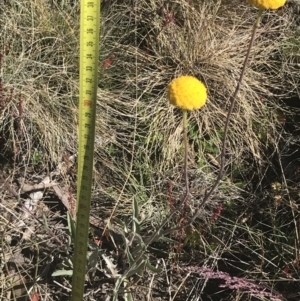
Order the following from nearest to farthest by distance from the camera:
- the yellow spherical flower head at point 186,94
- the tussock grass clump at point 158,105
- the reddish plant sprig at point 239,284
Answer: the yellow spherical flower head at point 186,94, the reddish plant sprig at point 239,284, the tussock grass clump at point 158,105

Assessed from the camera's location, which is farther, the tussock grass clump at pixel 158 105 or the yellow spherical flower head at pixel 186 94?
the tussock grass clump at pixel 158 105

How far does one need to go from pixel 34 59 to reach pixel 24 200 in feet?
2.23

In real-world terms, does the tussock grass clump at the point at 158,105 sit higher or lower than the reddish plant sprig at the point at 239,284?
higher

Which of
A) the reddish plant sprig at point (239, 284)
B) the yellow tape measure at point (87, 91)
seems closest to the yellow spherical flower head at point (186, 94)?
the yellow tape measure at point (87, 91)

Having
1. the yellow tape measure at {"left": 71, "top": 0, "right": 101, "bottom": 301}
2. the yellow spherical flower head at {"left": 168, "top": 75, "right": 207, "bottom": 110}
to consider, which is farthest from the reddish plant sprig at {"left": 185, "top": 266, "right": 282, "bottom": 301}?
the yellow spherical flower head at {"left": 168, "top": 75, "right": 207, "bottom": 110}

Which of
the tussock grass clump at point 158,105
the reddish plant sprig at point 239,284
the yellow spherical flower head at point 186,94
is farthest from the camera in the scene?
A: the tussock grass clump at point 158,105

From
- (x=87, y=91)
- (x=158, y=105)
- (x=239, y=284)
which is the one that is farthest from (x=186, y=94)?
(x=158, y=105)

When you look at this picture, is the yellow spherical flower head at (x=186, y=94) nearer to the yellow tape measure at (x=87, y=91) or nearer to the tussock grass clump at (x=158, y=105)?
the yellow tape measure at (x=87, y=91)

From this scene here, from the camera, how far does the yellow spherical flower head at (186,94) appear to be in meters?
1.32

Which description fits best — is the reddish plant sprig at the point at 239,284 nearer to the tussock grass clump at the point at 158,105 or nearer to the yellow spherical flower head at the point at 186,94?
the tussock grass clump at the point at 158,105

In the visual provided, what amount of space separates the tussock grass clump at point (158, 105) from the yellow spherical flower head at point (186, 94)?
30.3 inches

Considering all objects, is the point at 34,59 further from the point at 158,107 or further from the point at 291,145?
the point at 291,145

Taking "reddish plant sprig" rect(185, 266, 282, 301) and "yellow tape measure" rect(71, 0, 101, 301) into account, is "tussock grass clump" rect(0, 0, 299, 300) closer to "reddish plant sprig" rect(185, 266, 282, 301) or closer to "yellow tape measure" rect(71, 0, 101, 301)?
"reddish plant sprig" rect(185, 266, 282, 301)

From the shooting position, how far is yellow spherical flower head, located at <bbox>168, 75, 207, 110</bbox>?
1.32m
